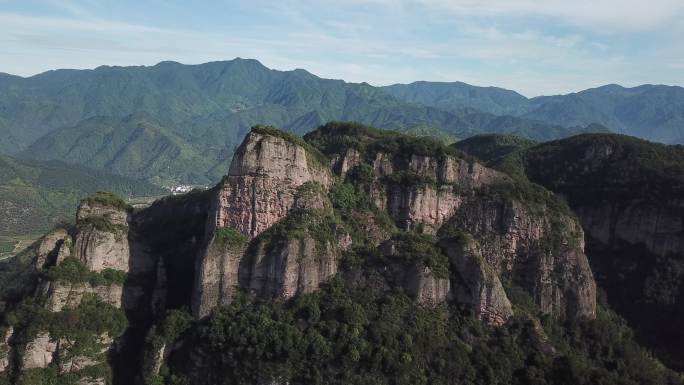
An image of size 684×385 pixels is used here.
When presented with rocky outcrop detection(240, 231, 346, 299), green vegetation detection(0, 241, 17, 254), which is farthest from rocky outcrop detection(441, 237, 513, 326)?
green vegetation detection(0, 241, 17, 254)

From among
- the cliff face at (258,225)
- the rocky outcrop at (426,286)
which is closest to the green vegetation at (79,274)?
the cliff face at (258,225)

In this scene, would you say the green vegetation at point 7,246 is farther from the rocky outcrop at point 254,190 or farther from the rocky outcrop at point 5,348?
the rocky outcrop at point 254,190

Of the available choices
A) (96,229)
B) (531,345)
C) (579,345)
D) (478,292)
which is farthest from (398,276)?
(96,229)

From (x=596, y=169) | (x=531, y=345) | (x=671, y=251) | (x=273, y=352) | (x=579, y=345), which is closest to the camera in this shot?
(x=273, y=352)

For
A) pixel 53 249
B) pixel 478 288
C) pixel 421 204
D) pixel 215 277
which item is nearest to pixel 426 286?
pixel 478 288

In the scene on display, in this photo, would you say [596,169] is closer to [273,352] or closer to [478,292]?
[478,292]

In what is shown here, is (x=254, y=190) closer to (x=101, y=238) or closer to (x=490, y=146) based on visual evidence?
(x=101, y=238)
